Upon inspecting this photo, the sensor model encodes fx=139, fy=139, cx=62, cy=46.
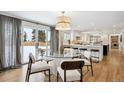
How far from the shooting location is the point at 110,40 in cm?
1505

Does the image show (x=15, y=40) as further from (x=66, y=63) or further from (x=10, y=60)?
(x=66, y=63)

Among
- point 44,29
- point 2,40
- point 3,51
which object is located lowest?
point 3,51

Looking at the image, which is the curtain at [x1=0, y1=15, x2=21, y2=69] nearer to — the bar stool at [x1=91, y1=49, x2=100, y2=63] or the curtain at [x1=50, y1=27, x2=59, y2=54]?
the curtain at [x1=50, y1=27, x2=59, y2=54]

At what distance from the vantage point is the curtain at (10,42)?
432 cm

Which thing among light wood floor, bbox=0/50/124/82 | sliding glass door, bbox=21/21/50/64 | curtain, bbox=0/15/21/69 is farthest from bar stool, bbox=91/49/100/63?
curtain, bbox=0/15/21/69

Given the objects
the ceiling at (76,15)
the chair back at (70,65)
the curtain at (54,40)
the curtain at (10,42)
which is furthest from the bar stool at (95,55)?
the chair back at (70,65)

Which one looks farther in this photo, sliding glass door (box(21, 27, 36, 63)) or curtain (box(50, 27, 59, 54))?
curtain (box(50, 27, 59, 54))

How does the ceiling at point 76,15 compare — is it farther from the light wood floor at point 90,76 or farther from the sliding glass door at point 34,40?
the light wood floor at point 90,76

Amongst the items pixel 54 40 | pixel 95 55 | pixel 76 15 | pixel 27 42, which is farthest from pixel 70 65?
pixel 54 40

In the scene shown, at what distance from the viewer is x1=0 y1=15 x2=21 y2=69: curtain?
170 inches
